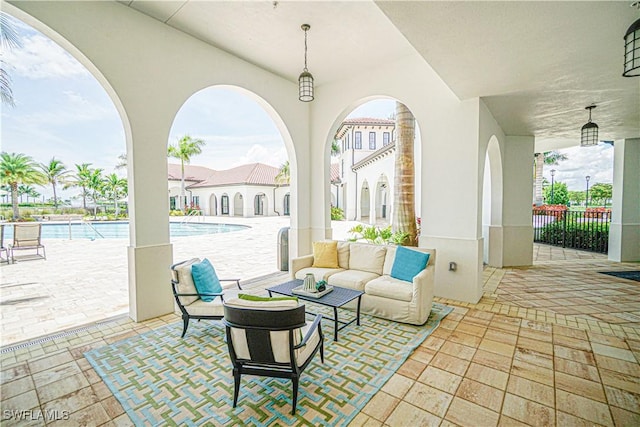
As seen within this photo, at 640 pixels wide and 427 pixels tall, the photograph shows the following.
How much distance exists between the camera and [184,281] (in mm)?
3436

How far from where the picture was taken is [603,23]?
2.59m

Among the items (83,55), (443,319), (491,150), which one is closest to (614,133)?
(491,150)

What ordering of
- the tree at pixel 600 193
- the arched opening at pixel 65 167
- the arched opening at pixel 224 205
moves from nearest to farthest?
the arched opening at pixel 65 167 → the arched opening at pixel 224 205 → the tree at pixel 600 193

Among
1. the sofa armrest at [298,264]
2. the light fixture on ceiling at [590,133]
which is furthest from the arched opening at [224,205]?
the light fixture on ceiling at [590,133]

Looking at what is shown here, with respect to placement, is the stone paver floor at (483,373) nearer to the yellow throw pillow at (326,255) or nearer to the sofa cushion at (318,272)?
the sofa cushion at (318,272)

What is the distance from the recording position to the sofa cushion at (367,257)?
4660 mm

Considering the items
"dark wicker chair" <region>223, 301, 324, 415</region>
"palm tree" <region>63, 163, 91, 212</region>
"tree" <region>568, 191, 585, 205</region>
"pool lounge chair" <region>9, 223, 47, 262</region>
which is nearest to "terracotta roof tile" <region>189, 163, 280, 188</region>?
"palm tree" <region>63, 163, 91, 212</region>

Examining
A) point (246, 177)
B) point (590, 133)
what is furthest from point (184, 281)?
point (246, 177)

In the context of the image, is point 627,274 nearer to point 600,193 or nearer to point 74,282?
point 74,282

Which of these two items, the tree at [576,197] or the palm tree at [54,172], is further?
the tree at [576,197]

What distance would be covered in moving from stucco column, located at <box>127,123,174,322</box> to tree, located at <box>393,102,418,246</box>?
467cm

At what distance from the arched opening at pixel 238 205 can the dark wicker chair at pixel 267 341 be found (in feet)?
81.1

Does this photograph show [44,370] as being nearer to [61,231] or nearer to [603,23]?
[603,23]

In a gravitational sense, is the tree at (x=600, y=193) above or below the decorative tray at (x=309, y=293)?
above
